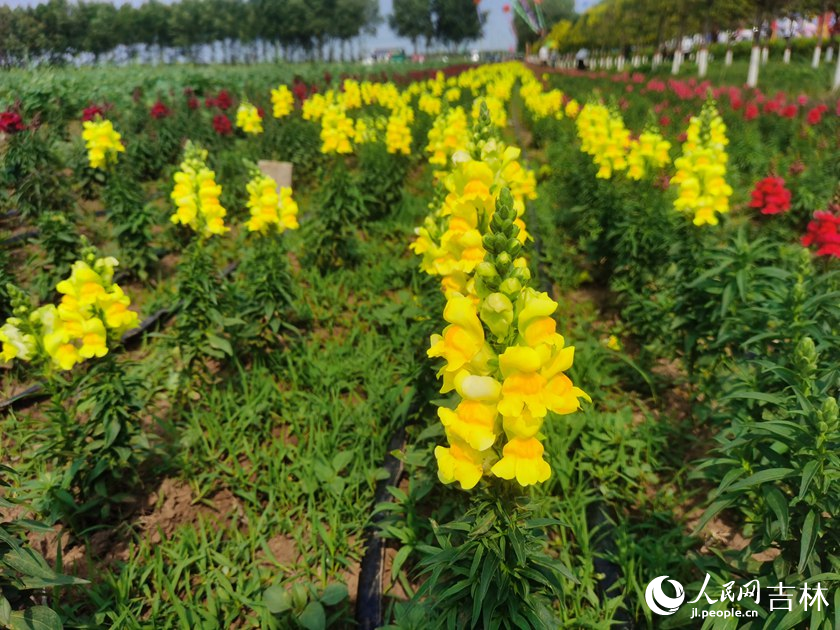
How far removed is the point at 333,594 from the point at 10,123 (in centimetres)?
547

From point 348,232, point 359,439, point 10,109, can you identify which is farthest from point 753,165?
point 10,109

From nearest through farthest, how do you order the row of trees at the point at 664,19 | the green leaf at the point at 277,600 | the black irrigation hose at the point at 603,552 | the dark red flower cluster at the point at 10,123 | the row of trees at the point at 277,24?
the green leaf at the point at 277,600 → the black irrigation hose at the point at 603,552 → the dark red flower cluster at the point at 10,123 → the row of trees at the point at 664,19 → the row of trees at the point at 277,24

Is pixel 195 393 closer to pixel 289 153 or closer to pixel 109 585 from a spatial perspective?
pixel 109 585

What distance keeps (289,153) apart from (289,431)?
6565mm

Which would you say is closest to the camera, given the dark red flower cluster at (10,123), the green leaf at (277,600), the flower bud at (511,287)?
→ the flower bud at (511,287)

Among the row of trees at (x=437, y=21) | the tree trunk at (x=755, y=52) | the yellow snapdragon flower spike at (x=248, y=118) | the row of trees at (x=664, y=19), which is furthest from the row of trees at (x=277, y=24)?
the yellow snapdragon flower spike at (x=248, y=118)

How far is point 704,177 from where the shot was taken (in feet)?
13.1

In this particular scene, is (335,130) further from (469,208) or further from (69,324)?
(469,208)

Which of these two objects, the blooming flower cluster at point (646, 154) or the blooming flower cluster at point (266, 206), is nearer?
the blooming flower cluster at point (266, 206)

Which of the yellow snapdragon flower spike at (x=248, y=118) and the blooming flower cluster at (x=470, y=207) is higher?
the yellow snapdragon flower spike at (x=248, y=118)

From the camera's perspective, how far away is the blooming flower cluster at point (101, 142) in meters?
5.61

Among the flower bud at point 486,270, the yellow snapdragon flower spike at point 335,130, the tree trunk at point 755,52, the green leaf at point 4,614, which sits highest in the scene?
the tree trunk at point 755,52

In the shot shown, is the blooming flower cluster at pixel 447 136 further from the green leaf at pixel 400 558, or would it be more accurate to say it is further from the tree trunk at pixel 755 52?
the tree trunk at pixel 755 52
